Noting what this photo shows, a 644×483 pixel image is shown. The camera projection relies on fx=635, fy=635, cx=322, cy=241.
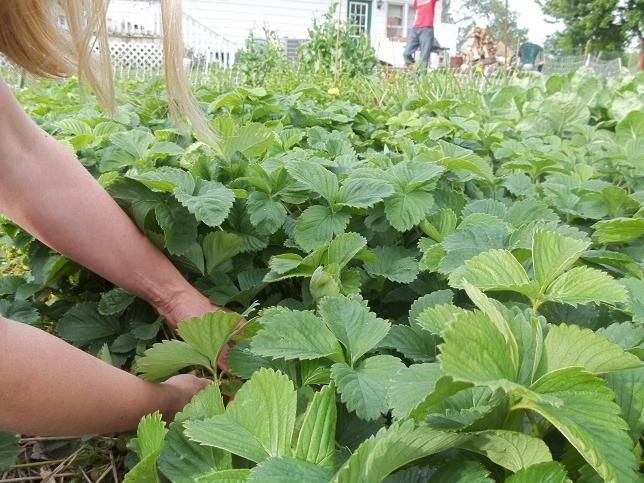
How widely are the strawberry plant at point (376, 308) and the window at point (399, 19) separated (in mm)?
25974

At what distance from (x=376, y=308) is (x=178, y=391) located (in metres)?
0.37

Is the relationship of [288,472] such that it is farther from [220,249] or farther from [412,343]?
[220,249]

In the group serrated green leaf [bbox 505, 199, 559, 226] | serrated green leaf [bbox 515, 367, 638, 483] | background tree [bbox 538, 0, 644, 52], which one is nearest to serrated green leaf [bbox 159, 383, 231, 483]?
serrated green leaf [bbox 515, 367, 638, 483]

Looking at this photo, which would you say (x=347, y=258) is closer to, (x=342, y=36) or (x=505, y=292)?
(x=505, y=292)

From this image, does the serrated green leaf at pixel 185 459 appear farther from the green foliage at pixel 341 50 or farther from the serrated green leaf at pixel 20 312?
the green foliage at pixel 341 50

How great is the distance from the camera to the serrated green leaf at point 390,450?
51 cm

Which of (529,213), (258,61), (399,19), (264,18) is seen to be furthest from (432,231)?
(399,19)

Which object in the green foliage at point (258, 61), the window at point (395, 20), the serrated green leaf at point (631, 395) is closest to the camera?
the serrated green leaf at point (631, 395)

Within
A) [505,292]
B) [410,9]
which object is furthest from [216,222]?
[410,9]

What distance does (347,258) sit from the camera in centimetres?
98

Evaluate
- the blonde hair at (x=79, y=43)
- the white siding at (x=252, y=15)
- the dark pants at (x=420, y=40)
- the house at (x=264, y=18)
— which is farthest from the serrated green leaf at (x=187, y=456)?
Answer: the white siding at (x=252, y=15)

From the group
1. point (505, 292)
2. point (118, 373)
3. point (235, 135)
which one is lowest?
point (118, 373)

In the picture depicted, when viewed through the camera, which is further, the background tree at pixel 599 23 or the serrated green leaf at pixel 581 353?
the background tree at pixel 599 23

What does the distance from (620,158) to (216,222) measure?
1125 mm
